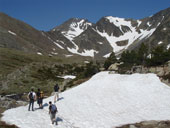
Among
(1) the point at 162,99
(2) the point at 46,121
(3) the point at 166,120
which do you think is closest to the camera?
(2) the point at 46,121

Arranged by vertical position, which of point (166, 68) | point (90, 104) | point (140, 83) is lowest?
point (90, 104)

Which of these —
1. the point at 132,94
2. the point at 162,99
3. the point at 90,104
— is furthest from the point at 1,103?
the point at 162,99

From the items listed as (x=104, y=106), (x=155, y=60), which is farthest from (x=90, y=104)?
(x=155, y=60)

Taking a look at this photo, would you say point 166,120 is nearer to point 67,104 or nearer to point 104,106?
point 104,106

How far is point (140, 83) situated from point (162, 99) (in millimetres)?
6188

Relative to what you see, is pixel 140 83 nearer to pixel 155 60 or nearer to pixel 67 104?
pixel 155 60

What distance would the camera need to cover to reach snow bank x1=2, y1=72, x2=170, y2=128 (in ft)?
69.9

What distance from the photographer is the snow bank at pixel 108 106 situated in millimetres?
21297

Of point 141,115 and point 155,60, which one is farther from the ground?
point 155,60

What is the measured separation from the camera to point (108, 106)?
2683 cm

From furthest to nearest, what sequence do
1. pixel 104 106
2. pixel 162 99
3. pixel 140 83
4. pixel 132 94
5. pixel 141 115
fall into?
pixel 140 83 → pixel 132 94 → pixel 162 99 → pixel 104 106 → pixel 141 115

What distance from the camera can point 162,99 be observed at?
94.5ft

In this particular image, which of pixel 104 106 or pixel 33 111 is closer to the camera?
pixel 33 111

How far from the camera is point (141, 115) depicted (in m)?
24.5
